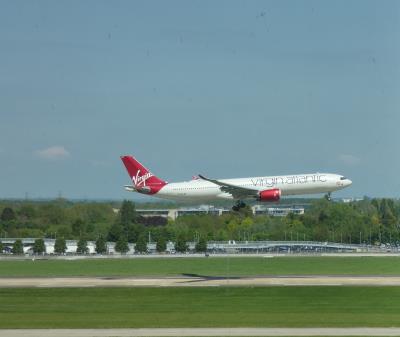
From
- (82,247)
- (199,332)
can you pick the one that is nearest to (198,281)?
(199,332)

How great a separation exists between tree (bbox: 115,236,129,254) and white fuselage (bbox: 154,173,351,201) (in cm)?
4073

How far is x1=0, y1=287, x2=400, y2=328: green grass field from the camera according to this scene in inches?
2002

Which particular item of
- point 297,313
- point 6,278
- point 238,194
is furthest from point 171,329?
point 238,194

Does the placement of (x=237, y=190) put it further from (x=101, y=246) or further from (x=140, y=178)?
(x=101, y=246)

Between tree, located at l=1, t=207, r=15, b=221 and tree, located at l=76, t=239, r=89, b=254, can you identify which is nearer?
tree, located at l=76, t=239, r=89, b=254

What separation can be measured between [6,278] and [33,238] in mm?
72126

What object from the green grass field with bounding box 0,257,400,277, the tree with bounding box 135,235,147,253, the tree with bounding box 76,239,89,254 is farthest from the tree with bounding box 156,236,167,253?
the green grass field with bounding box 0,257,400,277

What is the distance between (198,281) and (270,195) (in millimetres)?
22492

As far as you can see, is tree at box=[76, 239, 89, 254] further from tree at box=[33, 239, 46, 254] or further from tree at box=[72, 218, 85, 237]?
tree at box=[72, 218, 85, 237]

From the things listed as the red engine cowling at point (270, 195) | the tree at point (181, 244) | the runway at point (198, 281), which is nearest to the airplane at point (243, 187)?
the red engine cowling at point (270, 195)

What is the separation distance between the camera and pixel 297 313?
54.7 meters

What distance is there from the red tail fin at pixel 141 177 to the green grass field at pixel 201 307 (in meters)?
33.3

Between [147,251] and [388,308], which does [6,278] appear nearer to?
[388,308]

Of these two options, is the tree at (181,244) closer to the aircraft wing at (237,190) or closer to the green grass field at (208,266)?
the green grass field at (208,266)
